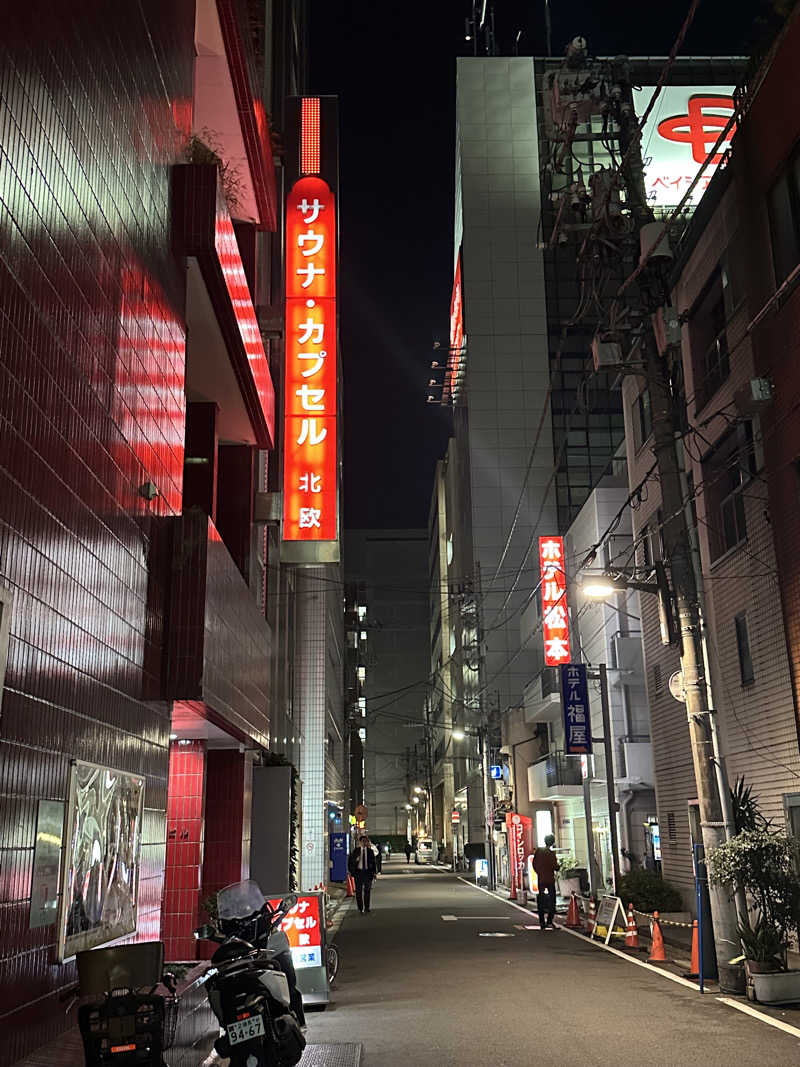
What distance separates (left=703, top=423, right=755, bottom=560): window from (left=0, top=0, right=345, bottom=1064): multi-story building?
373 inches

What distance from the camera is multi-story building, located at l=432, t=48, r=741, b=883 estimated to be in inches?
2581

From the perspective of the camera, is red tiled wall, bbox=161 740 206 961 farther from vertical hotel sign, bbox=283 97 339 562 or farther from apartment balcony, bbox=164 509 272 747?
vertical hotel sign, bbox=283 97 339 562

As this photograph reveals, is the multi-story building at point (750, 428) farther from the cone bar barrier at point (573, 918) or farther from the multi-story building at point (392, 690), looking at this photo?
the multi-story building at point (392, 690)

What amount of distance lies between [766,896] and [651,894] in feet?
35.0

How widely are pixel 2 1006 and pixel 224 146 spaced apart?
14.7 metres

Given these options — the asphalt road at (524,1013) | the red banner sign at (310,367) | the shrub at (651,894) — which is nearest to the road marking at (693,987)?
the asphalt road at (524,1013)

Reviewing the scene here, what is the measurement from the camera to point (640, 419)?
93.0 feet

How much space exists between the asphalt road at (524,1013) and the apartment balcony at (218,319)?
8.93 m

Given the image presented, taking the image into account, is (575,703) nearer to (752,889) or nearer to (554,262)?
(752,889)

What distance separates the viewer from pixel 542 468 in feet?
226

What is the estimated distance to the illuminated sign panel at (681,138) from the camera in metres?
62.4

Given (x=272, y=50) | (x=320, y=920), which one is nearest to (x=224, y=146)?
(x=272, y=50)

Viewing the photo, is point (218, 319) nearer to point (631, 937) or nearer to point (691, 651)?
point (691, 651)

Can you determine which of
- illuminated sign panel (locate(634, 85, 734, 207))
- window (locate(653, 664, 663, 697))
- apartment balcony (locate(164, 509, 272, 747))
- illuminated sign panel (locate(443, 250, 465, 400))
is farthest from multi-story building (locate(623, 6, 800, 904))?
illuminated sign panel (locate(443, 250, 465, 400))
